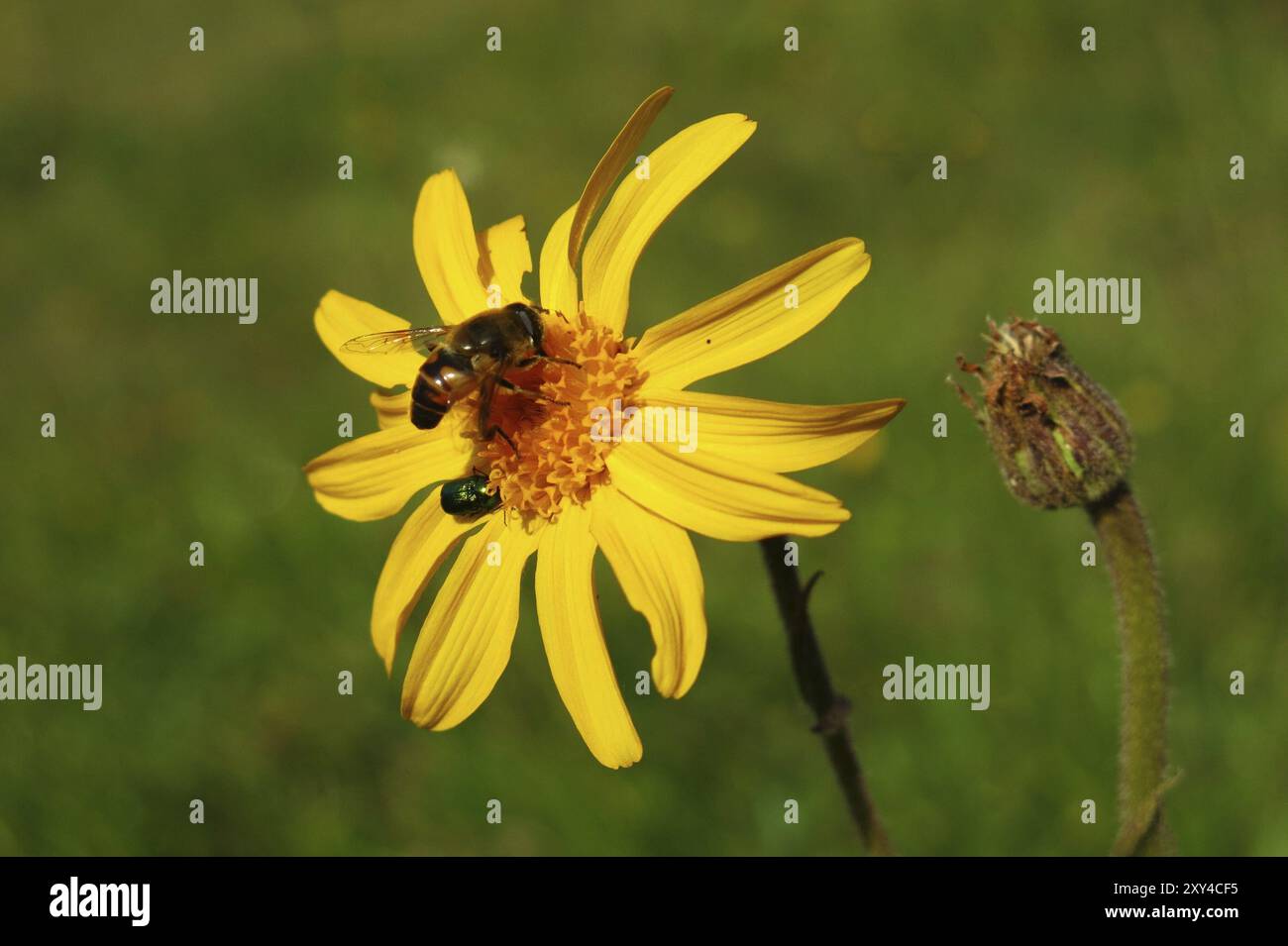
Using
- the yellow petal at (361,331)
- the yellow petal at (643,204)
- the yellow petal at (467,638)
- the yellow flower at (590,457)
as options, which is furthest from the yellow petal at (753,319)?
the yellow petal at (361,331)

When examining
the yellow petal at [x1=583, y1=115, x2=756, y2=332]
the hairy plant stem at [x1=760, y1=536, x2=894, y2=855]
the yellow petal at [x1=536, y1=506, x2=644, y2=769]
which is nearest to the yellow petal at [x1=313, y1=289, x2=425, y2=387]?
the yellow petal at [x1=583, y1=115, x2=756, y2=332]

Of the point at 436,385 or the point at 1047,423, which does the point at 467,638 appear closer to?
the point at 436,385

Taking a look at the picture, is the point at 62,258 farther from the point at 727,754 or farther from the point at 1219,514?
the point at 1219,514

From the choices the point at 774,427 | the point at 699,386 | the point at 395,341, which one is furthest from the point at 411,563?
the point at 699,386

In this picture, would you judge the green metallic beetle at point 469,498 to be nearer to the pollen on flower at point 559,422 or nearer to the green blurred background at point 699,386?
the pollen on flower at point 559,422

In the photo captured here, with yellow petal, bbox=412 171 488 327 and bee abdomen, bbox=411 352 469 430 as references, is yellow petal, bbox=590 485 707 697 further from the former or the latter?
yellow petal, bbox=412 171 488 327

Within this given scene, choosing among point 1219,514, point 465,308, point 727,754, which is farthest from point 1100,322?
point 465,308
